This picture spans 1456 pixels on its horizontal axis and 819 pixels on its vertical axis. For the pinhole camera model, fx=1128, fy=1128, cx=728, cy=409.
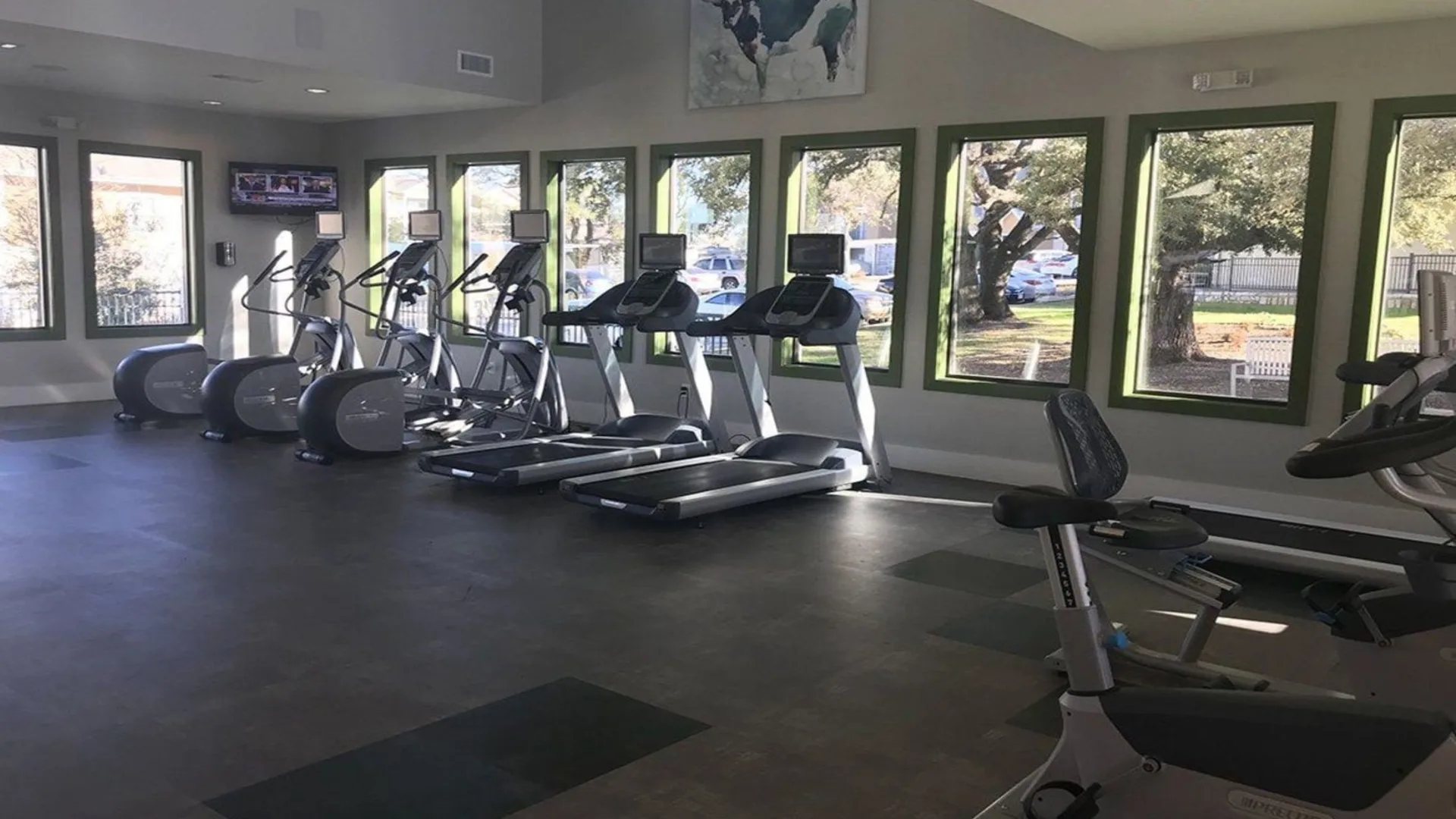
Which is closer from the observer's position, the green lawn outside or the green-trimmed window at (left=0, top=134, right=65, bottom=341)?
the green lawn outside

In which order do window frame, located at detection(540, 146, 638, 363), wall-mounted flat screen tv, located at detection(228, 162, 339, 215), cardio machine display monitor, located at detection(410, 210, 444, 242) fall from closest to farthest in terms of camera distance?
cardio machine display monitor, located at detection(410, 210, 444, 242), window frame, located at detection(540, 146, 638, 363), wall-mounted flat screen tv, located at detection(228, 162, 339, 215)

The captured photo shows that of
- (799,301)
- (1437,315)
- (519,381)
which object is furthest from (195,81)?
(1437,315)

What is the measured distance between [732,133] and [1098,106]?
2.86 metres

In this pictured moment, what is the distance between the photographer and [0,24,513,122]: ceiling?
7.52 metres

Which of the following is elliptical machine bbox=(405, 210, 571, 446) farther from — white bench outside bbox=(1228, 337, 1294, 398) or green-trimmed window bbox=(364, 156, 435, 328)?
white bench outside bbox=(1228, 337, 1294, 398)

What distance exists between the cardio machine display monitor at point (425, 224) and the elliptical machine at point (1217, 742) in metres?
7.31

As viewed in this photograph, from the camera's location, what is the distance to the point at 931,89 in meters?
7.76

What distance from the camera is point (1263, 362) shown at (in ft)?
22.3

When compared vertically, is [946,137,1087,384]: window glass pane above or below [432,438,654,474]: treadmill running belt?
above

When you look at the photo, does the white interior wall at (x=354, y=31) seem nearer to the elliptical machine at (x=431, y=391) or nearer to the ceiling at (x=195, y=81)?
the ceiling at (x=195, y=81)

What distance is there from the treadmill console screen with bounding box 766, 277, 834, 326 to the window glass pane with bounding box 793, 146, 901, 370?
1059 mm

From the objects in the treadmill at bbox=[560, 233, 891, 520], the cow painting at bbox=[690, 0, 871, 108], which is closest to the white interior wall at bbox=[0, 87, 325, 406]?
the cow painting at bbox=[690, 0, 871, 108]

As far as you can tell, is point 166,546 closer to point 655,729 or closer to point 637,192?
point 655,729

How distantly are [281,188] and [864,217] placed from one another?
6417 millimetres
